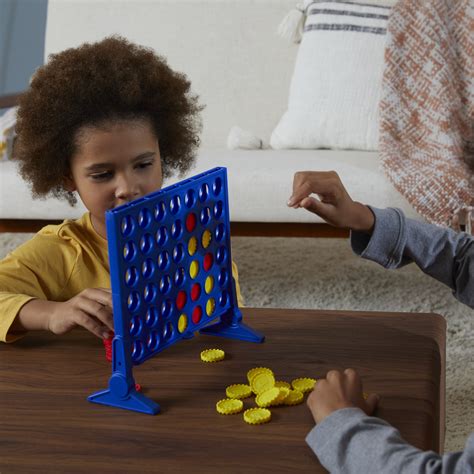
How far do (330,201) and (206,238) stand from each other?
192 mm

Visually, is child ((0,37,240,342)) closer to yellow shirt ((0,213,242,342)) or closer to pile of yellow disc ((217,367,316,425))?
yellow shirt ((0,213,242,342))

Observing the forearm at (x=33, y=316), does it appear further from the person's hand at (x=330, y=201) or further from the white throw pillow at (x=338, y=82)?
the white throw pillow at (x=338, y=82)

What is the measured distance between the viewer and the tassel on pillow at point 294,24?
8.96ft

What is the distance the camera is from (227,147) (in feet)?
8.87

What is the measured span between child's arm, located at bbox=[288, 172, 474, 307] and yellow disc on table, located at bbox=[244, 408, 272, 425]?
304mm

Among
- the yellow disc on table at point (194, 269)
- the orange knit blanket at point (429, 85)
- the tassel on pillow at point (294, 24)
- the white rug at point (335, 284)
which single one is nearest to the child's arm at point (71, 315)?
the yellow disc on table at point (194, 269)

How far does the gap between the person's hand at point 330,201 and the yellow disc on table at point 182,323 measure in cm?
20

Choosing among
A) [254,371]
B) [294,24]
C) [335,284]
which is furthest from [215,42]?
[254,371]

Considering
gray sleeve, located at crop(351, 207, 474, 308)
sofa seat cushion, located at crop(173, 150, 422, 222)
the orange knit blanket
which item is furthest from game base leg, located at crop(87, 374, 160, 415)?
the orange knit blanket

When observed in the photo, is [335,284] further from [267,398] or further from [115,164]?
[267,398]

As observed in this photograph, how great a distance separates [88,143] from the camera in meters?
1.34

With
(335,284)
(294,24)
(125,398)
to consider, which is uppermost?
(294,24)

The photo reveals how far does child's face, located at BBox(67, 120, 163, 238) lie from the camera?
1.32 meters

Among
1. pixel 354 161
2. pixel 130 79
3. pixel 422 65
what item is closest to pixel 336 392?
pixel 130 79
